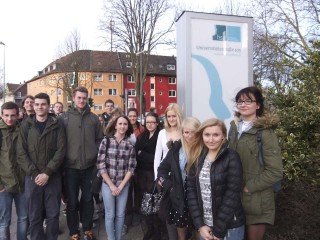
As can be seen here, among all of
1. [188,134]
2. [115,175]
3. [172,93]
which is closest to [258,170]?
[188,134]

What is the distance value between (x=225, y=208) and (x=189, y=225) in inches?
35.3

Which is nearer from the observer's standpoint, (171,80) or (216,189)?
(216,189)

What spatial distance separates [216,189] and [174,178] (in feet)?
2.44

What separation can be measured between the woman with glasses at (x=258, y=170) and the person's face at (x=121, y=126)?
2076mm

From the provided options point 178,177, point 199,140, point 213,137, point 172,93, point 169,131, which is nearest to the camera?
point 213,137

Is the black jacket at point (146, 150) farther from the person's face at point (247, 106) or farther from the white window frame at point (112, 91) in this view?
the white window frame at point (112, 91)

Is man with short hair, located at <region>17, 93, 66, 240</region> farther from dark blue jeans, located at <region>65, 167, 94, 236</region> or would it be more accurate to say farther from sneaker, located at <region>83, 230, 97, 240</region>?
sneaker, located at <region>83, 230, 97, 240</region>

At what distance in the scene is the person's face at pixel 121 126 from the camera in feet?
16.3

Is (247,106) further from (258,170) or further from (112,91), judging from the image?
(112,91)

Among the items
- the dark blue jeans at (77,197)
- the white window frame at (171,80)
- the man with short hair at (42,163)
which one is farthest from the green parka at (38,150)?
the white window frame at (171,80)

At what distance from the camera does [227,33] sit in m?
5.39

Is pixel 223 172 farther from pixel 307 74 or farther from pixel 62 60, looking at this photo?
pixel 62 60

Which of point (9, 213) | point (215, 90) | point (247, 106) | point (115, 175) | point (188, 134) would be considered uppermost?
point (215, 90)

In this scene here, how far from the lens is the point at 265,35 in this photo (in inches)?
894
